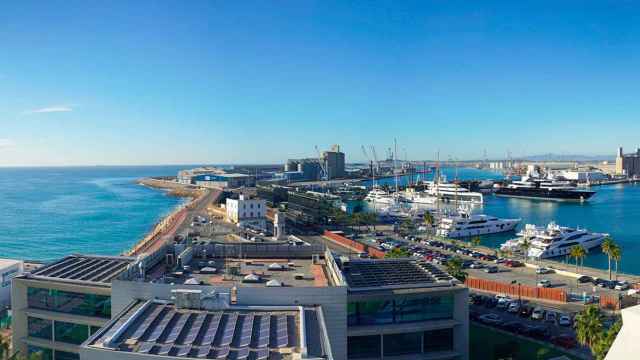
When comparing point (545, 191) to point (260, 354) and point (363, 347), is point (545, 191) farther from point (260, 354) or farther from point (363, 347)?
point (260, 354)

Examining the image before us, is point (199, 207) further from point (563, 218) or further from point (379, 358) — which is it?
point (379, 358)

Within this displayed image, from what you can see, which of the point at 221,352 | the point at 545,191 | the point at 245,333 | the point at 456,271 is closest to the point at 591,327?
the point at 456,271

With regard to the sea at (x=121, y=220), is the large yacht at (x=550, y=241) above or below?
above

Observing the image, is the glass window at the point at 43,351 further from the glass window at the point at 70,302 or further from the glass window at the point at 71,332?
the glass window at the point at 70,302

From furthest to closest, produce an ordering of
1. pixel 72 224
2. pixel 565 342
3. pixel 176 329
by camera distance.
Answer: pixel 72 224, pixel 565 342, pixel 176 329

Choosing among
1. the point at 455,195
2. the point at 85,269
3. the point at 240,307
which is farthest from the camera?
the point at 455,195

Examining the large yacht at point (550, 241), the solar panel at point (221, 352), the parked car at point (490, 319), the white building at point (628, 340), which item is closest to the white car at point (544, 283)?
the parked car at point (490, 319)
